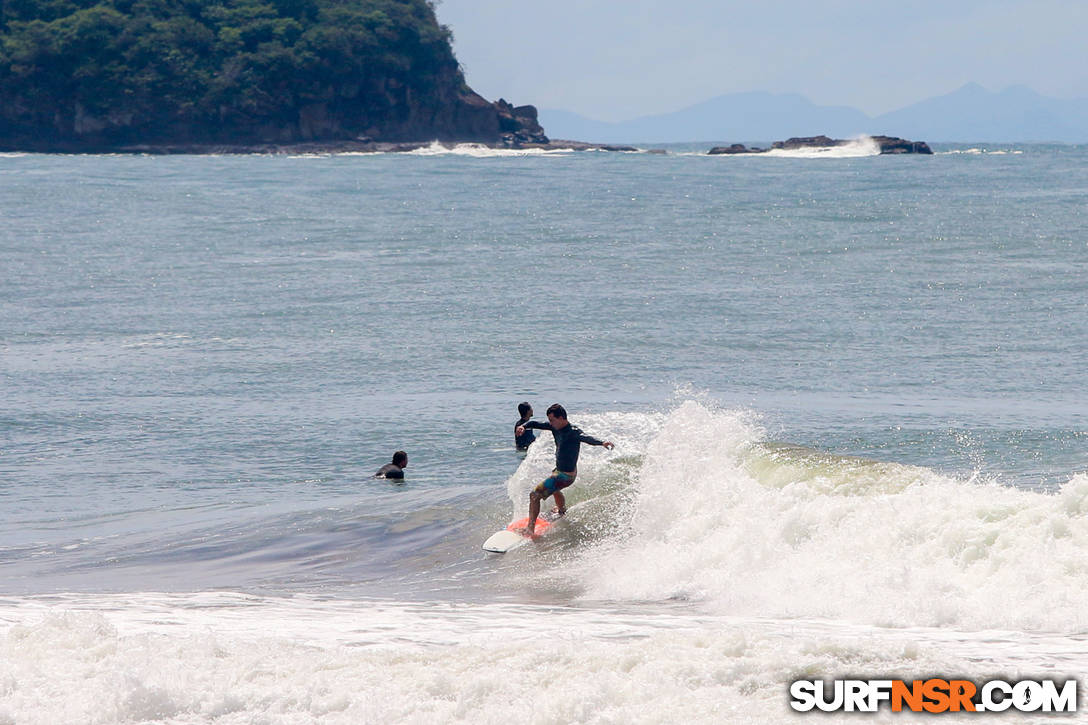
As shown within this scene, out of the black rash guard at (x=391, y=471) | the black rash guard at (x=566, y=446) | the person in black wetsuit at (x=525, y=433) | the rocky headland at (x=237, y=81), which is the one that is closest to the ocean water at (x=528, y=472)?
the black rash guard at (x=391, y=471)

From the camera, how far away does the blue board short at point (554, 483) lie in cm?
1611

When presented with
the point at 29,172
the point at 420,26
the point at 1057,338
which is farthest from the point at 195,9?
the point at 1057,338

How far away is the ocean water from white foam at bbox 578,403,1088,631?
0.16ft

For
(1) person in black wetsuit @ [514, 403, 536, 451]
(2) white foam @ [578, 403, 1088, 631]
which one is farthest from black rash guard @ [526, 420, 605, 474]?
(1) person in black wetsuit @ [514, 403, 536, 451]

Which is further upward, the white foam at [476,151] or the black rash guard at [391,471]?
the white foam at [476,151]

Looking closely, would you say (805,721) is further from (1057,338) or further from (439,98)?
(439,98)

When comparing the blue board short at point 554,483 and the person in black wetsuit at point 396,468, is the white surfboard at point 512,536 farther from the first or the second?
the person in black wetsuit at point 396,468

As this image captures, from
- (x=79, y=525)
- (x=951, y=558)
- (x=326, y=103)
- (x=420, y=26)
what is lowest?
(x=79, y=525)

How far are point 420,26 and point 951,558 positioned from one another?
169 metres

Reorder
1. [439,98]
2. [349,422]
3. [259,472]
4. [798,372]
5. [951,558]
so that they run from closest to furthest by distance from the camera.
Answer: [951,558] → [259,472] → [349,422] → [798,372] → [439,98]

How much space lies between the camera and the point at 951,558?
1201 centimetres

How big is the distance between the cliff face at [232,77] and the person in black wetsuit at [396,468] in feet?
449

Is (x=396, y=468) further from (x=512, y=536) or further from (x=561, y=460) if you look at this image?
(x=512, y=536)

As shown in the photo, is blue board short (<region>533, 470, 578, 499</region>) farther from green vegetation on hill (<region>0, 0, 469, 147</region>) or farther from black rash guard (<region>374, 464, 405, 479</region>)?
green vegetation on hill (<region>0, 0, 469, 147</region>)
